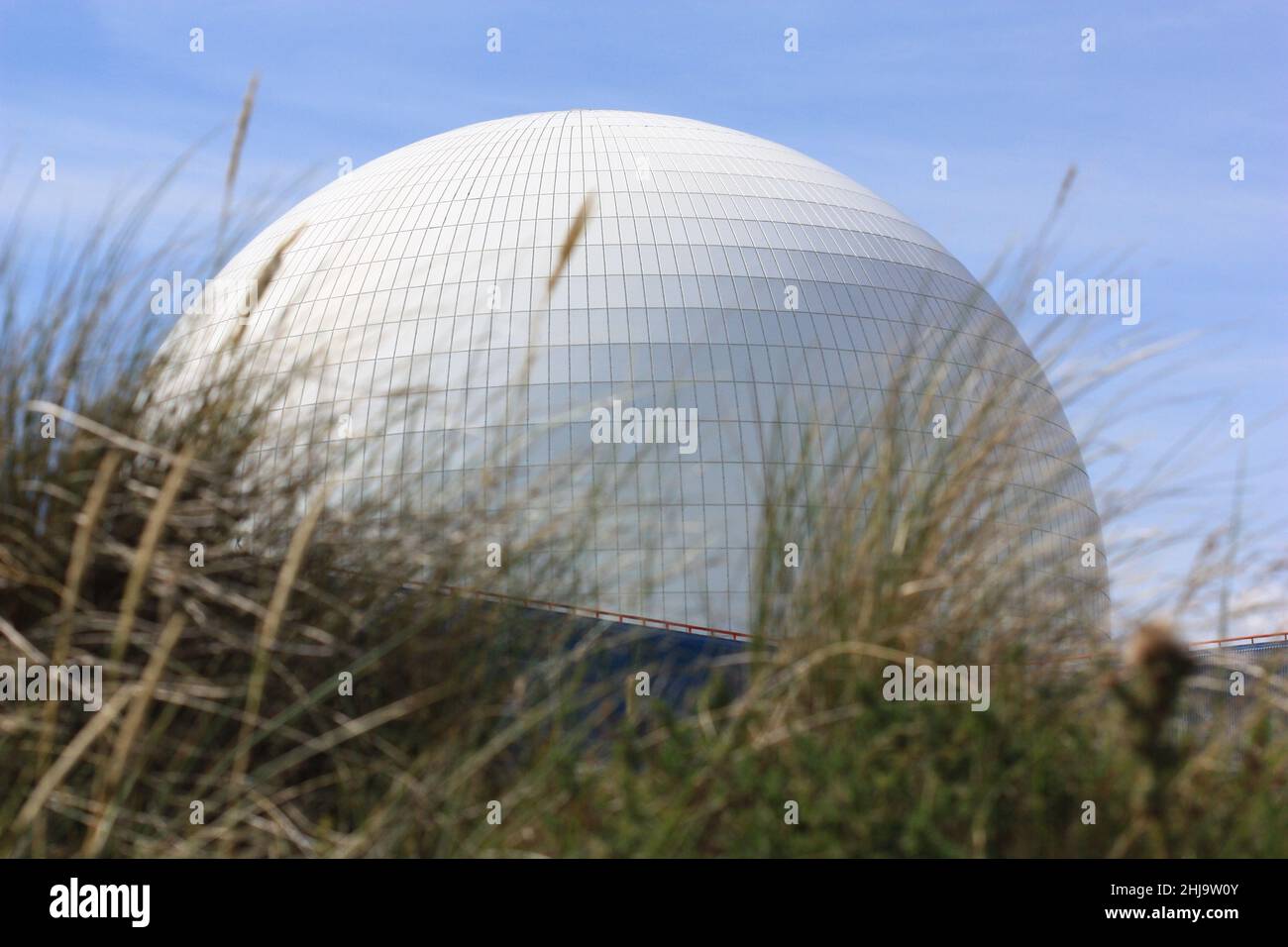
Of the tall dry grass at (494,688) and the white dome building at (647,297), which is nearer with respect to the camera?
the tall dry grass at (494,688)

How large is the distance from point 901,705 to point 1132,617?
115 centimetres

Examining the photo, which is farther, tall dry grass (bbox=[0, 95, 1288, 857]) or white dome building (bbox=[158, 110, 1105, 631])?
white dome building (bbox=[158, 110, 1105, 631])

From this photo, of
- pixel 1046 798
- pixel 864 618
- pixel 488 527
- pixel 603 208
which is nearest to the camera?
pixel 1046 798

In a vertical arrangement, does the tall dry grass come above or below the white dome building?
below

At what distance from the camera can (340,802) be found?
4.14 m

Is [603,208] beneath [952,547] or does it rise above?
above

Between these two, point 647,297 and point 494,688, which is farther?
point 647,297

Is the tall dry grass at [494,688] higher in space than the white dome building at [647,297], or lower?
lower

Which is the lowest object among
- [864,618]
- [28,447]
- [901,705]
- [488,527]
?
[901,705]

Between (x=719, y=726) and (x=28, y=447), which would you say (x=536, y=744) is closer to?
(x=719, y=726)

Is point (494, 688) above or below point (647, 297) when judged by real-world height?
below
